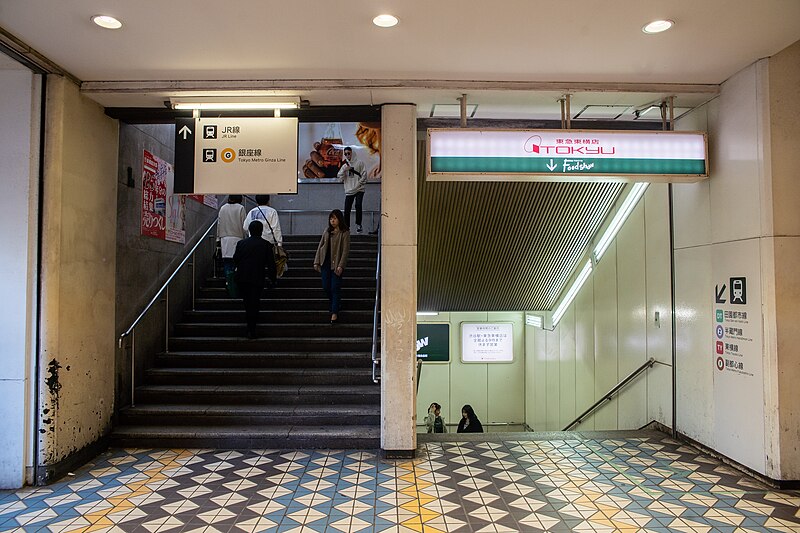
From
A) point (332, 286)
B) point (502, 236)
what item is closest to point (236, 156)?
point (332, 286)

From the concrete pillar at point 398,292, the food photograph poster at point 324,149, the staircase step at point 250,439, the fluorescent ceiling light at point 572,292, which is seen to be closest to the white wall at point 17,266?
the staircase step at point 250,439

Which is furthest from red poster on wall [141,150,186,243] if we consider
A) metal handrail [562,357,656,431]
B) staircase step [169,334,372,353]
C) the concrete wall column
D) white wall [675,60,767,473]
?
metal handrail [562,357,656,431]

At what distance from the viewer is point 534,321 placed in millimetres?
10219

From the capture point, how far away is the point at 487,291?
8641mm

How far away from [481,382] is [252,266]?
6495 mm

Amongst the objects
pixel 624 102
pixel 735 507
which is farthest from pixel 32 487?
pixel 624 102

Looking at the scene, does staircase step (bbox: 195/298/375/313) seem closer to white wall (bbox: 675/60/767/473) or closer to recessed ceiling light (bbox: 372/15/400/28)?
white wall (bbox: 675/60/767/473)

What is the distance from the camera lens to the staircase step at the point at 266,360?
5906mm

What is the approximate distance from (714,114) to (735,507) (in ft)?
10.1

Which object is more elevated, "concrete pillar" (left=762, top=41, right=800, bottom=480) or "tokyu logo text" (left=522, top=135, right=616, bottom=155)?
"tokyu logo text" (left=522, top=135, right=616, bottom=155)

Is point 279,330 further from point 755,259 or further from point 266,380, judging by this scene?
point 755,259

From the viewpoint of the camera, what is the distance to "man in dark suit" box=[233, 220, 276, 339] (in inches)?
235

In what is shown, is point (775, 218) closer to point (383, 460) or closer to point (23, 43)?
point (383, 460)

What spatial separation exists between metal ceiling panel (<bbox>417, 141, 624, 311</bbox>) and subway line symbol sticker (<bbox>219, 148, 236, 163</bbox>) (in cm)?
203
